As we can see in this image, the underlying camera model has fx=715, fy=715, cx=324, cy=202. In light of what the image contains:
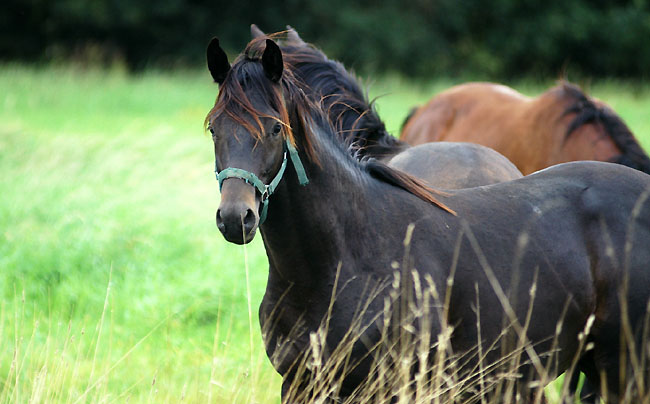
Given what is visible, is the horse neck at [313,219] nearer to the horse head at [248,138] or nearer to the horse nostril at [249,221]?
the horse head at [248,138]

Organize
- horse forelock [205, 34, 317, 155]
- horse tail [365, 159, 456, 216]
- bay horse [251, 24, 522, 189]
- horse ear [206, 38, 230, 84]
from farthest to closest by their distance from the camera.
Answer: bay horse [251, 24, 522, 189]
horse tail [365, 159, 456, 216]
horse ear [206, 38, 230, 84]
horse forelock [205, 34, 317, 155]

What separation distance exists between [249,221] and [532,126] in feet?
15.9

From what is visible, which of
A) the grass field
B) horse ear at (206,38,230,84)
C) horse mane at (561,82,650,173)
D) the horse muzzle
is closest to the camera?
the horse muzzle

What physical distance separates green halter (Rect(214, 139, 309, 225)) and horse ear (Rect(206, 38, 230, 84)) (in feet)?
1.28

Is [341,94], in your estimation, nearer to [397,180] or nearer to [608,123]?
[397,180]

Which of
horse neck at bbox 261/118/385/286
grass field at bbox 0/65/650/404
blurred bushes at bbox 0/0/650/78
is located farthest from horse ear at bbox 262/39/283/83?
blurred bushes at bbox 0/0/650/78

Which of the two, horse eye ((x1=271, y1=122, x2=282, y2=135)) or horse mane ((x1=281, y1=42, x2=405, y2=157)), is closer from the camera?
horse eye ((x1=271, y1=122, x2=282, y2=135))

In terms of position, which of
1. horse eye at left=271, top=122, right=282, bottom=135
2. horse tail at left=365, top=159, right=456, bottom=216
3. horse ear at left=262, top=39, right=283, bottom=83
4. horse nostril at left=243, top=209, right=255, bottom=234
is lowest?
horse tail at left=365, top=159, right=456, bottom=216

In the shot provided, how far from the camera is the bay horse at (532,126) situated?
580 cm

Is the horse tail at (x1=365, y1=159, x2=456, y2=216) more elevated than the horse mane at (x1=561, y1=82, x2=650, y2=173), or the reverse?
the horse tail at (x1=365, y1=159, x2=456, y2=216)

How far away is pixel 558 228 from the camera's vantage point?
3.10 m

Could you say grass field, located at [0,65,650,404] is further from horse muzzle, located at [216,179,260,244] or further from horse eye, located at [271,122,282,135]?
horse eye, located at [271,122,282,135]

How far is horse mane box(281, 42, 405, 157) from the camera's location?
443 cm

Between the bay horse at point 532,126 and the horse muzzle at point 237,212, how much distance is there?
3869 mm
